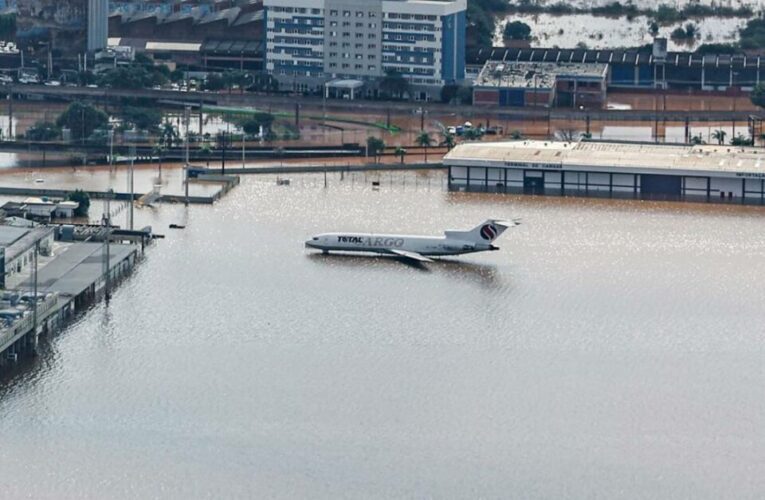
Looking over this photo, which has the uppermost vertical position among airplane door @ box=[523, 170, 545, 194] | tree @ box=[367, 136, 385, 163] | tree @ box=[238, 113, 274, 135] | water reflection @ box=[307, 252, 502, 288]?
tree @ box=[238, 113, 274, 135]

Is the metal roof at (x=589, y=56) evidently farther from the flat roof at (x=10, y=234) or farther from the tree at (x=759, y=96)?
the flat roof at (x=10, y=234)

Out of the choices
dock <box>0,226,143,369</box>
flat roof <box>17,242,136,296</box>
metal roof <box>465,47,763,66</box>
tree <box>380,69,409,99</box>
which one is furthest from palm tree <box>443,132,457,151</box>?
flat roof <box>17,242,136,296</box>

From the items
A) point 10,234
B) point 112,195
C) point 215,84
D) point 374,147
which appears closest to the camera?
point 10,234

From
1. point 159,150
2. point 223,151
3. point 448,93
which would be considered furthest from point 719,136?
point 159,150

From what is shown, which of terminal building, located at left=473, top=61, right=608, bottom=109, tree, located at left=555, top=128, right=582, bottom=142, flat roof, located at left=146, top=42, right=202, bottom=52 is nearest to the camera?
tree, located at left=555, top=128, right=582, bottom=142

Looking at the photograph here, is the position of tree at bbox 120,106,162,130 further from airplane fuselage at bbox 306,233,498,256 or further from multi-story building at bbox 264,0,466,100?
airplane fuselage at bbox 306,233,498,256

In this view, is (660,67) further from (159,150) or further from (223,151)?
(159,150)

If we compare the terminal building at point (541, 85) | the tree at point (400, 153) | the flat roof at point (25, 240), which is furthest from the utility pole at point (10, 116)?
the flat roof at point (25, 240)
